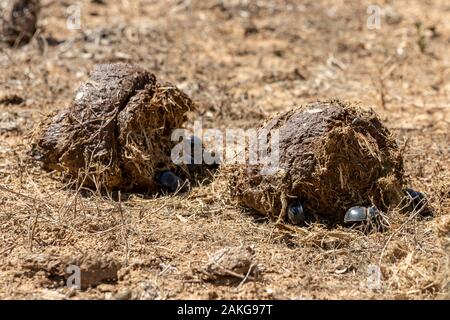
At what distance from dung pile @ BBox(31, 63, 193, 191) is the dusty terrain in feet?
0.59

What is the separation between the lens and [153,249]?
4887 mm

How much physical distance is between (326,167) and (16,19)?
5.05 m

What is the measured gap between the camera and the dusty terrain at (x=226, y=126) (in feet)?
14.9

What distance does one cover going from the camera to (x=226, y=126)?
283 inches

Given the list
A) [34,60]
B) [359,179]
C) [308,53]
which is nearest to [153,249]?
[359,179]

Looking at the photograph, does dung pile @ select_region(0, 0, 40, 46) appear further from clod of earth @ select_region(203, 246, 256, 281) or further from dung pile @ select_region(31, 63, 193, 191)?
clod of earth @ select_region(203, 246, 256, 281)

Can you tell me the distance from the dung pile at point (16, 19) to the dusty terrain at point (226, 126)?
172 millimetres

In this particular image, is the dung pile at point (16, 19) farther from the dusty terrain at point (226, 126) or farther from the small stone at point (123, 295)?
the small stone at point (123, 295)

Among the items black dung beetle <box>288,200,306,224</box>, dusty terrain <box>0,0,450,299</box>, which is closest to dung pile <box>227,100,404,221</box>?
black dung beetle <box>288,200,306,224</box>

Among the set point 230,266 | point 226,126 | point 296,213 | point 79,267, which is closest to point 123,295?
point 79,267

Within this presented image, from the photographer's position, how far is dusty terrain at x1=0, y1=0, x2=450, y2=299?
4.54 m

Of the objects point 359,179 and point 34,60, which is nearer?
point 359,179
